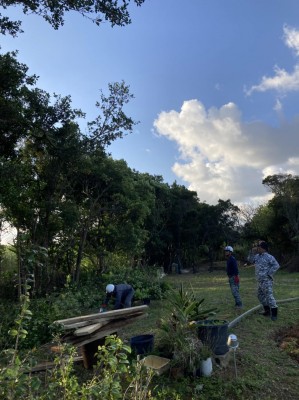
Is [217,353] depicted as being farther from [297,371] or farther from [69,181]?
[69,181]

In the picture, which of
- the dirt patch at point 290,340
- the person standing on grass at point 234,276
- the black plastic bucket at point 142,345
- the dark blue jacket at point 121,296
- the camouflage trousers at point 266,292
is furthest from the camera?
the person standing on grass at point 234,276

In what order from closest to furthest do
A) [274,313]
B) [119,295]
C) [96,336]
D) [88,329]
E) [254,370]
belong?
[88,329] < [254,370] < [96,336] < [119,295] < [274,313]

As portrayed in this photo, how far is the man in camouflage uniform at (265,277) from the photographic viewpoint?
24.9 feet

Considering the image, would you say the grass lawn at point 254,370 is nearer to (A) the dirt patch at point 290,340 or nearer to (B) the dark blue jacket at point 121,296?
(A) the dirt patch at point 290,340

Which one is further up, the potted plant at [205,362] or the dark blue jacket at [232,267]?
the dark blue jacket at [232,267]

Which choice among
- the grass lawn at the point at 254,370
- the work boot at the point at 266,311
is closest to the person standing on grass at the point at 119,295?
the grass lawn at the point at 254,370

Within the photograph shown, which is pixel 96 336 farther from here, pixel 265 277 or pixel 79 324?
pixel 265 277

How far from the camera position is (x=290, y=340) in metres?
6.03

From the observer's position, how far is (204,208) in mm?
31484

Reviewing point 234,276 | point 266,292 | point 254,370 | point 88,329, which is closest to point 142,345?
point 88,329

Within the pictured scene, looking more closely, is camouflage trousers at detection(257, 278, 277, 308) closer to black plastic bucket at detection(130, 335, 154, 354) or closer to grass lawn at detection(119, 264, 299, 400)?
grass lawn at detection(119, 264, 299, 400)

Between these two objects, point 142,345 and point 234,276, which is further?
point 234,276

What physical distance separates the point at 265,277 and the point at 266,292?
33 centimetres

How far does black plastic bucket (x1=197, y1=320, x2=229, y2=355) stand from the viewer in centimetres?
480
